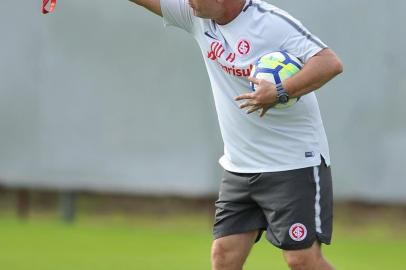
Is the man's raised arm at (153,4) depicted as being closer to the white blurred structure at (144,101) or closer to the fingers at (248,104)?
the fingers at (248,104)

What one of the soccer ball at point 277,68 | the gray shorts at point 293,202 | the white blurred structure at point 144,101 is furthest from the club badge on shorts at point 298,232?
the white blurred structure at point 144,101

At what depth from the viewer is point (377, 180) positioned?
940cm

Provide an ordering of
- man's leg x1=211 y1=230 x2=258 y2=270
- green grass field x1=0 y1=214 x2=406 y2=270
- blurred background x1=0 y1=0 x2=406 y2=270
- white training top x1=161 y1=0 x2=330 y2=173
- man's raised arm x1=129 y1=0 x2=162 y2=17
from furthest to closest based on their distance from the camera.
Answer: blurred background x1=0 y1=0 x2=406 y2=270, green grass field x1=0 y1=214 x2=406 y2=270, man's raised arm x1=129 y1=0 x2=162 y2=17, man's leg x1=211 y1=230 x2=258 y2=270, white training top x1=161 y1=0 x2=330 y2=173

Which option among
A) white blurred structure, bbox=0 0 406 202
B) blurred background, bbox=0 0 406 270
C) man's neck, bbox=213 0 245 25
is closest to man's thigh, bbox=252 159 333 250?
man's neck, bbox=213 0 245 25

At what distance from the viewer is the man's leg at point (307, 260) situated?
5.16 metres

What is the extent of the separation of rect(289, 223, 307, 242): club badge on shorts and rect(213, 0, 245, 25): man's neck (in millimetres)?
1049

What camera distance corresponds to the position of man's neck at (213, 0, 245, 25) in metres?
5.23

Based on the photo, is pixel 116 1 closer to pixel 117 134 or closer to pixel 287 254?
pixel 117 134

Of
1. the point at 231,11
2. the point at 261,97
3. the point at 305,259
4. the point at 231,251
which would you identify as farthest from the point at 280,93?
the point at 231,251

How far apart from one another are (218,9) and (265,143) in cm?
69

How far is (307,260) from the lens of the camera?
518 cm

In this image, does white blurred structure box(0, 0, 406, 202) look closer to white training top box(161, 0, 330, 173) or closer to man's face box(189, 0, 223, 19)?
white training top box(161, 0, 330, 173)

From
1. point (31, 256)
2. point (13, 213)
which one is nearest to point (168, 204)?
point (13, 213)

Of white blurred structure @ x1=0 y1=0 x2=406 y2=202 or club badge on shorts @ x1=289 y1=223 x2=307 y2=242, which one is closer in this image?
club badge on shorts @ x1=289 y1=223 x2=307 y2=242
